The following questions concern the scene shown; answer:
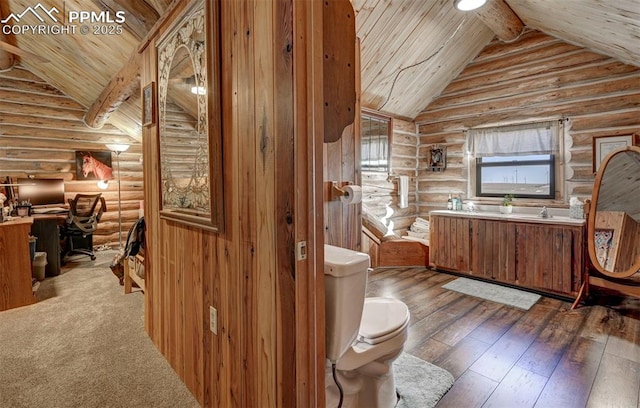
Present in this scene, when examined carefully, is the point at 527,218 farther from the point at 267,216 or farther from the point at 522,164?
the point at 267,216

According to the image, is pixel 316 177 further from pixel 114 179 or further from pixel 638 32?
pixel 114 179

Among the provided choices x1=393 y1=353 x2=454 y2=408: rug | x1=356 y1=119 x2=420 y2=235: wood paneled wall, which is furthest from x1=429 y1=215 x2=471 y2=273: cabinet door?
x1=393 y1=353 x2=454 y2=408: rug

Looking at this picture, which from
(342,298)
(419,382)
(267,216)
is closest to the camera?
(267,216)

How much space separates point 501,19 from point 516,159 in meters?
1.75

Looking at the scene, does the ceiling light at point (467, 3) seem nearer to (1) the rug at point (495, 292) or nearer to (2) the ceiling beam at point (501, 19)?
(2) the ceiling beam at point (501, 19)

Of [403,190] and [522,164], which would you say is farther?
[403,190]

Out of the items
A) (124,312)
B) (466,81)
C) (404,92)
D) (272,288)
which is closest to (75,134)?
(124,312)

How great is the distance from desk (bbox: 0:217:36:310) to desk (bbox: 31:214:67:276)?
109 centimetres

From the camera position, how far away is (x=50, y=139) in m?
5.16

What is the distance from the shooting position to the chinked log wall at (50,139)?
4.82 m

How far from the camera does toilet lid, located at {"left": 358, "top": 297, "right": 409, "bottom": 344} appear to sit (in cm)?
146

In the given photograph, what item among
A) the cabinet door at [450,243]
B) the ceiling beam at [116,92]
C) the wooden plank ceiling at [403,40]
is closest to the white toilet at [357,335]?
the wooden plank ceiling at [403,40]

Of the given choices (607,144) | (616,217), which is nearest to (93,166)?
(616,217)

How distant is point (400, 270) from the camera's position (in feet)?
14.0
